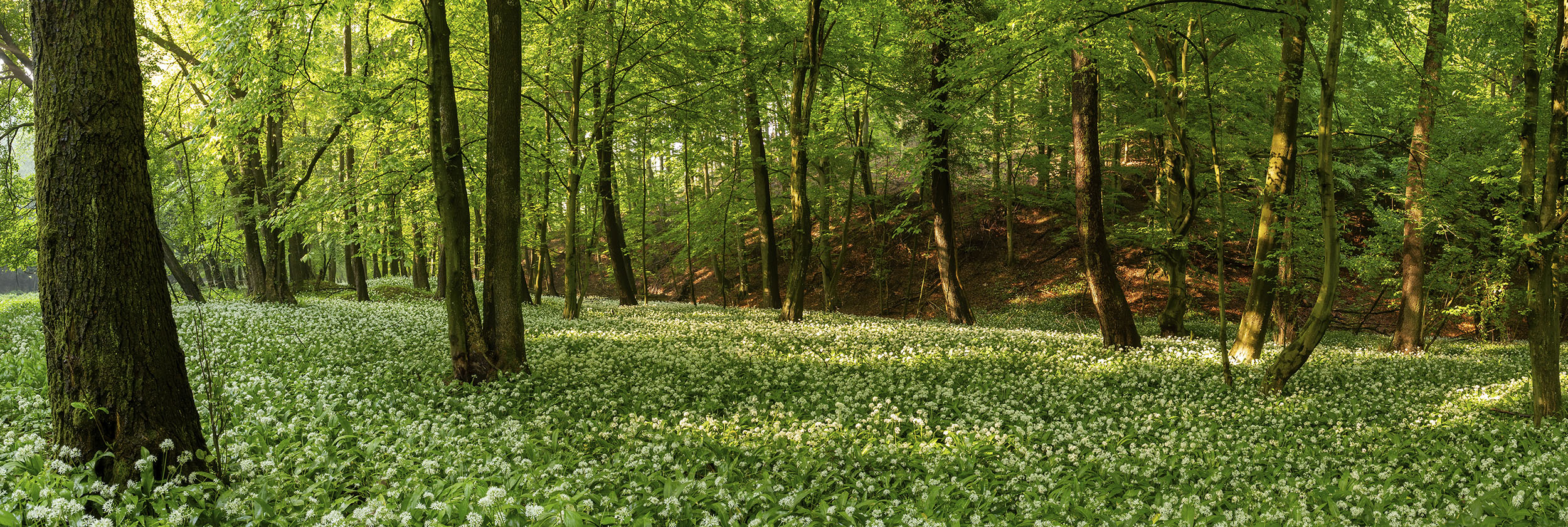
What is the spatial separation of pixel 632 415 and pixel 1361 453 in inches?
296

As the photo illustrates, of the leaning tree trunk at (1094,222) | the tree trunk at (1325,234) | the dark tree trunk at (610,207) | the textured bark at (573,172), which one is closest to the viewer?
the tree trunk at (1325,234)

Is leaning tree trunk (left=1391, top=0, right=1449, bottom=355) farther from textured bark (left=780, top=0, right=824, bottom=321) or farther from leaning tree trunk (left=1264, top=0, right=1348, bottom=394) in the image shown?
textured bark (left=780, top=0, right=824, bottom=321)

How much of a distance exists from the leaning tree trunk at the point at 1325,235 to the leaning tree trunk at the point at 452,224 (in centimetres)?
1033

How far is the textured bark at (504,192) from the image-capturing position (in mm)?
9008

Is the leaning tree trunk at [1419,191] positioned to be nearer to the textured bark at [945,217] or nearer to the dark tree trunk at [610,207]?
the textured bark at [945,217]

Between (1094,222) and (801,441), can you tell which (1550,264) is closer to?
(1094,222)

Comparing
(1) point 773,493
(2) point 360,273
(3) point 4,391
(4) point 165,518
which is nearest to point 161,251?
(4) point 165,518

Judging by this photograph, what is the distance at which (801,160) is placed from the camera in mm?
14906

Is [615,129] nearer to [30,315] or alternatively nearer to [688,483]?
[30,315]

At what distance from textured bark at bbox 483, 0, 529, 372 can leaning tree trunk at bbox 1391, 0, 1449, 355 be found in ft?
51.0

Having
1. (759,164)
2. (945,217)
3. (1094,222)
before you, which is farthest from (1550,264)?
(759,164)

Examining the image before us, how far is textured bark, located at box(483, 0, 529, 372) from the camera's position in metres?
9.01

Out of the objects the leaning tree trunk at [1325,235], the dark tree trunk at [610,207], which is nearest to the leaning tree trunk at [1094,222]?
the leaning tree trunk at [1325,235]

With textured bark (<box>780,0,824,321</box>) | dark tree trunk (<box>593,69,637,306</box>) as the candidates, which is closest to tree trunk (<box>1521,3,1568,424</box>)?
textured bark (<box>780,0,824,321</box>)
